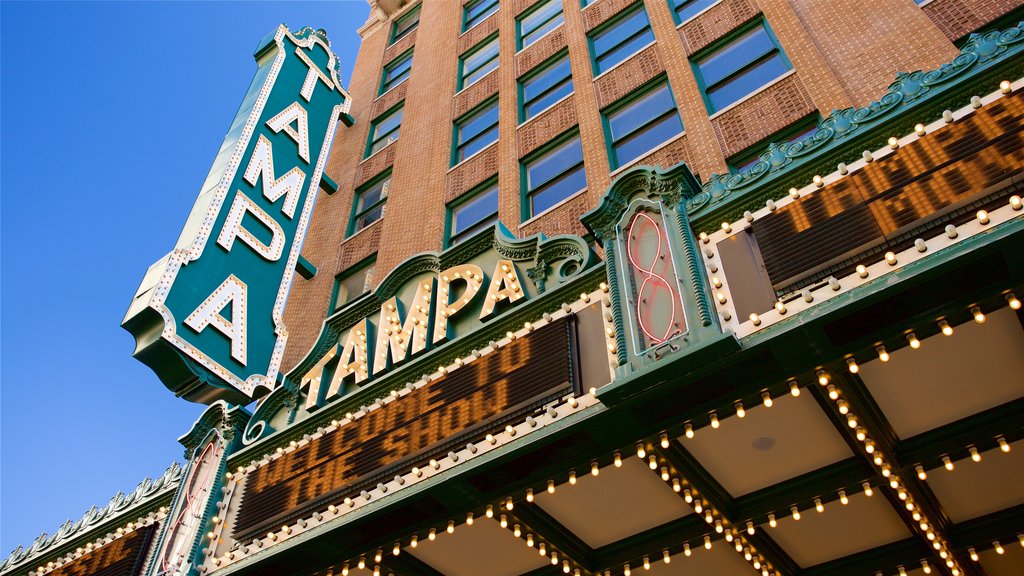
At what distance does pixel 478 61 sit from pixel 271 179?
379 inches

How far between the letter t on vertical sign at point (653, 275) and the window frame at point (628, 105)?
6259 mm

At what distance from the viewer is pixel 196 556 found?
1214 centimetres

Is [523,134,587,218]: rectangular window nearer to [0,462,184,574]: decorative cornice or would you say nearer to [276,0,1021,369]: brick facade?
[276,0,1021,369]: brick facade

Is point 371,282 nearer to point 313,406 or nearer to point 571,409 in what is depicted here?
point 313,406

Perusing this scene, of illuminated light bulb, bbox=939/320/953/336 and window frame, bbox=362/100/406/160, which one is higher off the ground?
window frame, bbox=362/100/406/160

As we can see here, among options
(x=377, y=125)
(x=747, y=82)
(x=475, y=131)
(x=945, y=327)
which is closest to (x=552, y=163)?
(x=475, y=131)

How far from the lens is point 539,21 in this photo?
2442 centimetres

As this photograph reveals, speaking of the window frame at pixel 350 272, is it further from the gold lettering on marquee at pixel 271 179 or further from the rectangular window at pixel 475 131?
the rectangular window at pixel 475 131

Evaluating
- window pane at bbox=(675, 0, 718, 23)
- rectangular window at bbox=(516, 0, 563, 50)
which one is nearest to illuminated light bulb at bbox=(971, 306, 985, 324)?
window pane at bbox=(675, 0, 718, 23)

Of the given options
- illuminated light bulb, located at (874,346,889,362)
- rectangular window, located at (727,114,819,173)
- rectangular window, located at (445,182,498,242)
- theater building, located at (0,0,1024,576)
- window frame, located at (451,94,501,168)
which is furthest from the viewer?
window frame, located at (451,94,501,168)

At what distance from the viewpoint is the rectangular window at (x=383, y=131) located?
85.6 feet

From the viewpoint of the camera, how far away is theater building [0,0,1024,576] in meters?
7.57

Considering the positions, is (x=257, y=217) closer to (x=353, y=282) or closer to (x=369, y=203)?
(x=353, y=282)

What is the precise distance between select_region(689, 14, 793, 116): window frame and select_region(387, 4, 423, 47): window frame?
17.3m
